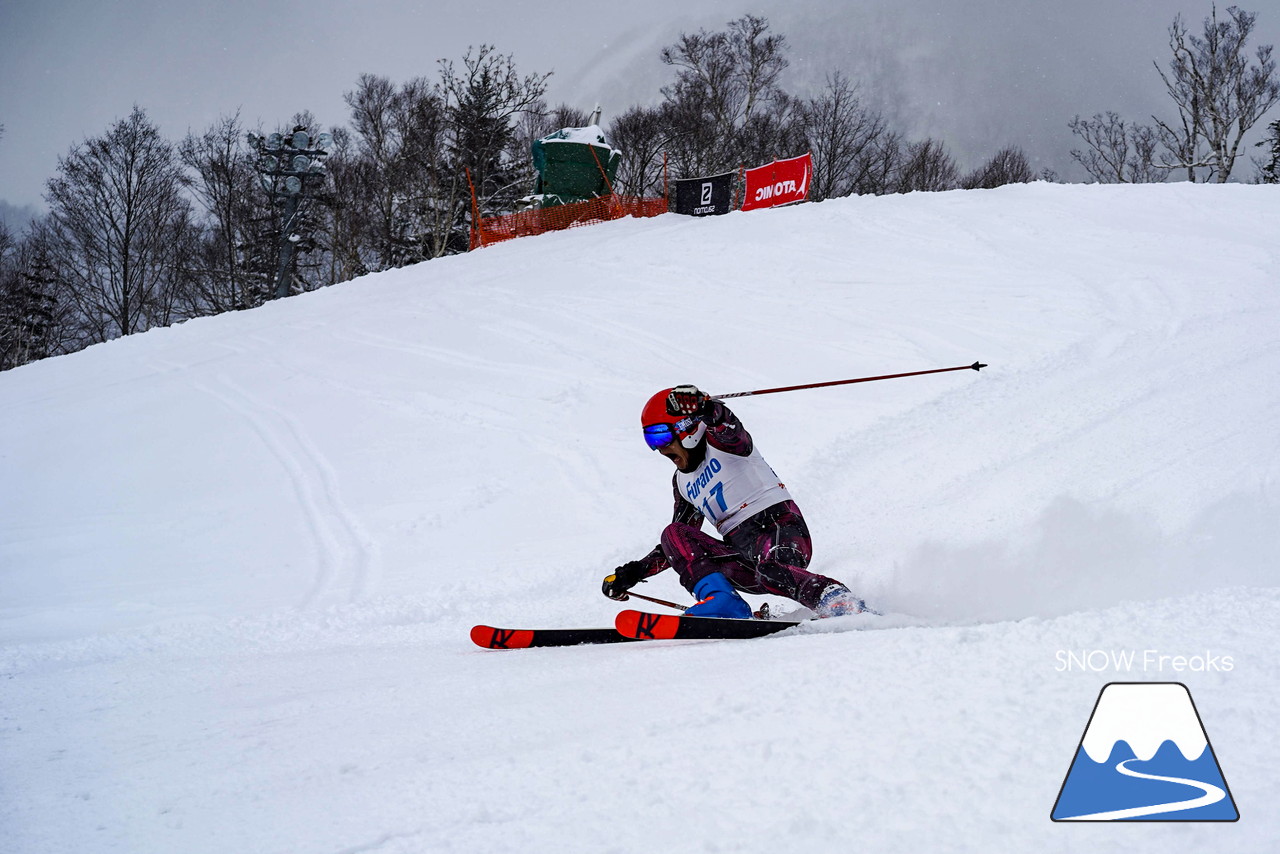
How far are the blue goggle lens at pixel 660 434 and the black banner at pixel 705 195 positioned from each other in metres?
15.1

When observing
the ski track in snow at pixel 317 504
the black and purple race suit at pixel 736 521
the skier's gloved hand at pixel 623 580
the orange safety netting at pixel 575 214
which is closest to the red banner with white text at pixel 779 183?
the orange safety netting at pixel 575 214

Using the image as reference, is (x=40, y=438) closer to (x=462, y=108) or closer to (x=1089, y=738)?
(x=1089, y=738)

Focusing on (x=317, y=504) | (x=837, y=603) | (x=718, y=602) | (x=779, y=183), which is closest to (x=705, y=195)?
(x=779, y=183)

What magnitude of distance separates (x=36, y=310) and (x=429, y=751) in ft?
129

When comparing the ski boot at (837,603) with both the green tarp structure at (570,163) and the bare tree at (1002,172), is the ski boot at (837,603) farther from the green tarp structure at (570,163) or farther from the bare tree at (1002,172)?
the bare tree at (1002,172)

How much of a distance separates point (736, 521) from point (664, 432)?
63cm

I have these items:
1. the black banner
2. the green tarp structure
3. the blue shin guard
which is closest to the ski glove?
the blue shin guard

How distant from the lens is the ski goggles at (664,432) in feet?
14.0

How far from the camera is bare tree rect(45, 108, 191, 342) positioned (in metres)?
27.0

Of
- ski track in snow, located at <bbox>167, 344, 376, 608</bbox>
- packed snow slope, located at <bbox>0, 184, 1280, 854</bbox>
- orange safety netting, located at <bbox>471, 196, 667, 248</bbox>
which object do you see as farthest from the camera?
orange safety netting, located at <bbox>471, 196, 667, 248</bbox>

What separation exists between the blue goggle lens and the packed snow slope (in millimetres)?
1207

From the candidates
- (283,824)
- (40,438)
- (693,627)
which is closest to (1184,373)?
(693,627)

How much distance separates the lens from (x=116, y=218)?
27.6 metres

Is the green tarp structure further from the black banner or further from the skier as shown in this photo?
the skier
